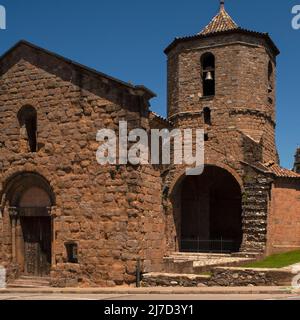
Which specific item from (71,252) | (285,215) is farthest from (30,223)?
(285,215)

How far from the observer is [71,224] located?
15.9 m

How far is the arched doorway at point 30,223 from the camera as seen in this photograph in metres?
16.9

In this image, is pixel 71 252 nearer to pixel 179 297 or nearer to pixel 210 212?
pixel 179 297

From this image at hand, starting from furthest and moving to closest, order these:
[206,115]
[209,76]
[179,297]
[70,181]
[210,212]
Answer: [210,212], [206,115], [209,76], [70,181], [179,297]

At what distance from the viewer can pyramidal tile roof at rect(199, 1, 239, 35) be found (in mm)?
29047

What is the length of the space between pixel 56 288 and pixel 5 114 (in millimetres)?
5998

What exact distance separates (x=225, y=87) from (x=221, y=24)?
3.96 m

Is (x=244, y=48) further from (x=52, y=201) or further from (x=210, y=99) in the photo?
(x=52, y=201)

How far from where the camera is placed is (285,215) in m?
26.3

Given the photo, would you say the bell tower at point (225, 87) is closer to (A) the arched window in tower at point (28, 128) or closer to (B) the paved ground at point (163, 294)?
(A) the arched window in tower at point (28, 128)

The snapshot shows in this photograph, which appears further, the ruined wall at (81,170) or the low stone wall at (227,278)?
the ruined wall at (81,170)

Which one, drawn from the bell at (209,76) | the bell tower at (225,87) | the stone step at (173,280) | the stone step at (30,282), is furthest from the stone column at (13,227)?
the bell at (209,76)

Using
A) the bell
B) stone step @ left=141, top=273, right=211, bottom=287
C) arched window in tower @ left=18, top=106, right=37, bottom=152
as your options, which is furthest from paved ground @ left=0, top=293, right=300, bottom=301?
the bell

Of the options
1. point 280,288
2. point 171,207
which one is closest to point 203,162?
point 171,207
